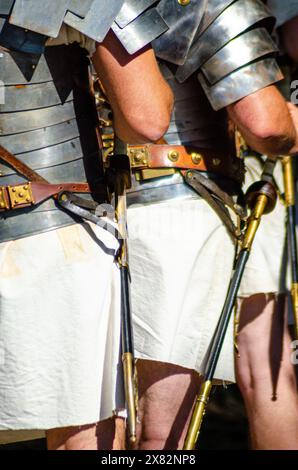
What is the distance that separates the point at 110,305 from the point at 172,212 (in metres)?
0.41

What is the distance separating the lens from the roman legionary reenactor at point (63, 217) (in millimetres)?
2756

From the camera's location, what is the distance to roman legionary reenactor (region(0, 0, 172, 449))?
276 centimetres

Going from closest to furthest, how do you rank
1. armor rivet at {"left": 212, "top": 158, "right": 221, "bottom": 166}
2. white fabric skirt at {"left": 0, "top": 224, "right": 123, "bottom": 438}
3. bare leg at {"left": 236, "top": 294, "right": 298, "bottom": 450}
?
white fabric skirt at {"left": 0, "top": 224, "right": 123, "bottom": 438} → armor rivet at {"left": 212, "top": 158, "right": 221, "bottom": 166} → bare leg at {"left": 236, "top": 294, "right": 298, "bottom": 450}

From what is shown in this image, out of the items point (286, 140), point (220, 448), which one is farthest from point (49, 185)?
point (220, 448)

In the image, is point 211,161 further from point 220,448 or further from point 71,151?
point 220,448

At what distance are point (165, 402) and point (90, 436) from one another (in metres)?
0.43

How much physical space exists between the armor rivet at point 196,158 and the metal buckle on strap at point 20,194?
2.15ft

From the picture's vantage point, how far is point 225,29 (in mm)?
2982

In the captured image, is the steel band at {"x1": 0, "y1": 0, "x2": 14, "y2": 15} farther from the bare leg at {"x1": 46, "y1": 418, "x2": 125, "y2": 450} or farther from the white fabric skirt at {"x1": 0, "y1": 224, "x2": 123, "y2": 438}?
the bare leg at {"x1": 46, "y1": 418, "x2": 125, "y2": 450}

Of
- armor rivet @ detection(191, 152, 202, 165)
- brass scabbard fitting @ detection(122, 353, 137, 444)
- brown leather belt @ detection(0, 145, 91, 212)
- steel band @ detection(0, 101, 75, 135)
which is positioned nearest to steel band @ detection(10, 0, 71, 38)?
steel band @ detection(0, 101, 75, 135)

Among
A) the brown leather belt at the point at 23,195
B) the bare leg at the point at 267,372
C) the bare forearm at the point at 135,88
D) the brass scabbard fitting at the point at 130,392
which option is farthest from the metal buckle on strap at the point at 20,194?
the bare leg at the point at 267,372

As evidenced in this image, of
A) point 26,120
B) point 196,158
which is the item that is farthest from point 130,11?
point 196,158

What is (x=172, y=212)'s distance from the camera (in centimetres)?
321

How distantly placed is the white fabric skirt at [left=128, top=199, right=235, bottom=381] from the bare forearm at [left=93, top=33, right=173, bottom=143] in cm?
42
